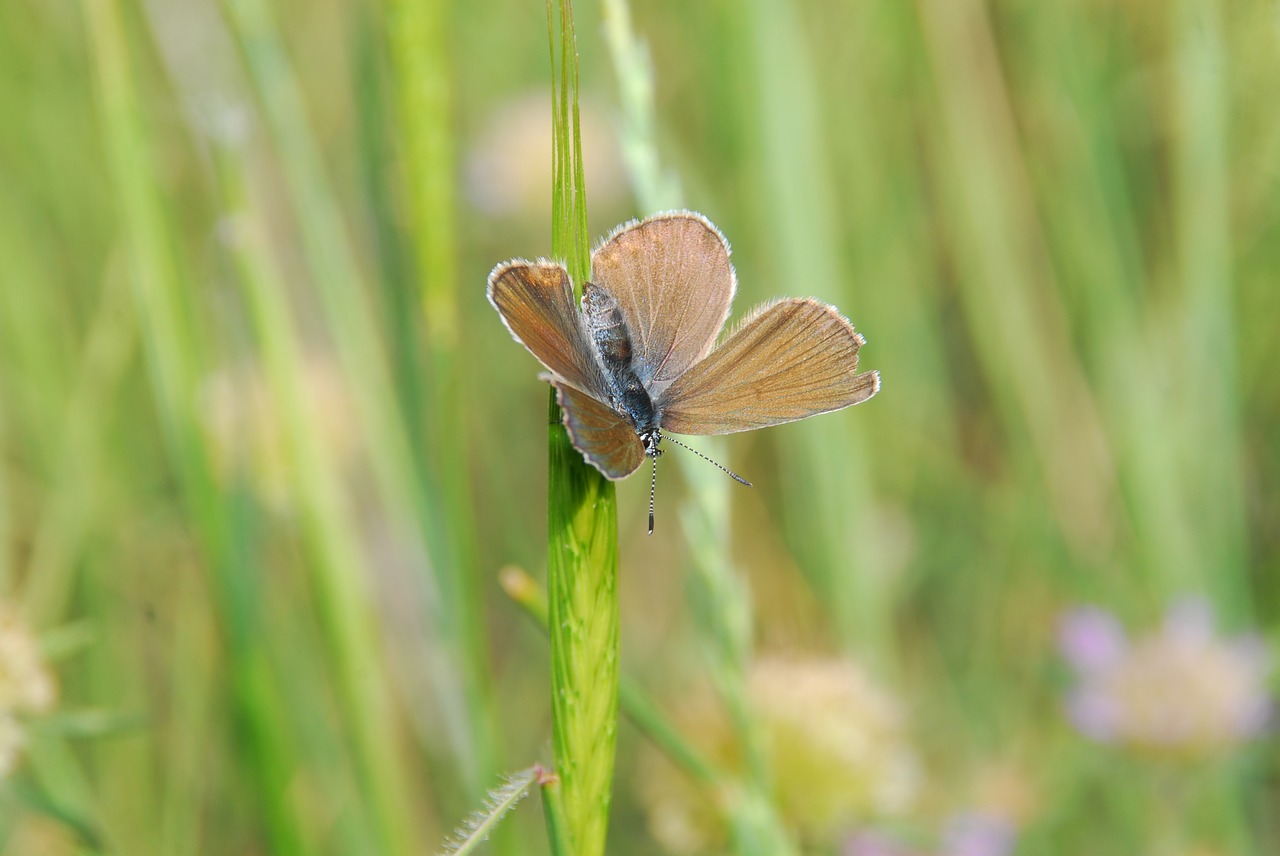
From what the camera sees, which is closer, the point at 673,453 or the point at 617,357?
the point at 617,357

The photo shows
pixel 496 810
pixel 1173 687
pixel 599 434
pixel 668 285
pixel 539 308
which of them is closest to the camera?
pixel 496 810

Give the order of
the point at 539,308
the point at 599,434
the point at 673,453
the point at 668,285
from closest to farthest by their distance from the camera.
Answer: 1. the point at 599,434
2. the point at 539,308
3. the point at 668,285
4. the point at 673,453

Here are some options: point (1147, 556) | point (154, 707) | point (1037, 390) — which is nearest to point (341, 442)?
point (154, 707)

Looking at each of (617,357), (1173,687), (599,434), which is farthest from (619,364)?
(1173,687)

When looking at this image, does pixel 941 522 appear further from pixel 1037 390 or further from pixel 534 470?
pixel 534 470

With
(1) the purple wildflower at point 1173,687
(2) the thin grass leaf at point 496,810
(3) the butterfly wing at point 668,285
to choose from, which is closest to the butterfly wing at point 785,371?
(3) the butterfly wing at point 668,285

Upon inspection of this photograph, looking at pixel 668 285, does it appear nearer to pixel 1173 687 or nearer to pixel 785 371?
pixel 785 371

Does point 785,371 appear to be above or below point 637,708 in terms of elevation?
above

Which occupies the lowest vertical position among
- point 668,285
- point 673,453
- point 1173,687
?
point 1173,687

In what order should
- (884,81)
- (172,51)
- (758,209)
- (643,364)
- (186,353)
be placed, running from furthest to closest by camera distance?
(884,81), (758,209), (172,51), (643,364), (186,353)
